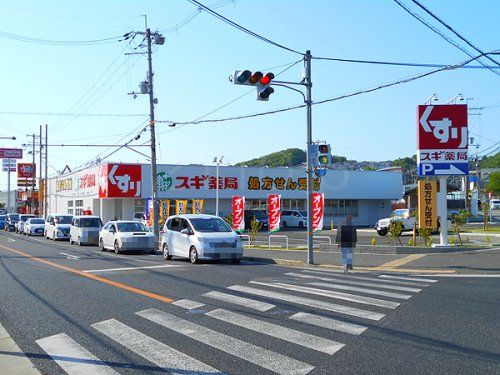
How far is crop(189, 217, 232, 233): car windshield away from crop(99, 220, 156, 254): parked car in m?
5.62

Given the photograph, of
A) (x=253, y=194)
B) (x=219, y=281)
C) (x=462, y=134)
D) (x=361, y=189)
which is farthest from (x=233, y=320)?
(x=361, y=189)

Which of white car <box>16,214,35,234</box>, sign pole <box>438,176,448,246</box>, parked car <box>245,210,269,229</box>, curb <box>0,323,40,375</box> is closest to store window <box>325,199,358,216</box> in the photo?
parked car <box>245,210,269,229</box>

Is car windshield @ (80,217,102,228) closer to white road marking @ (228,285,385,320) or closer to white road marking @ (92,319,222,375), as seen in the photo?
white road marking @ (228,285,385,320)

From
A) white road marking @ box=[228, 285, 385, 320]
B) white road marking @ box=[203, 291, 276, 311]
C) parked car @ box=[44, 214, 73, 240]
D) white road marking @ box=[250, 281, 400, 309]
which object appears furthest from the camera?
parked car @ box=[44, 214, 73, 240]

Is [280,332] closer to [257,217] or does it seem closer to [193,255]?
[193,255]

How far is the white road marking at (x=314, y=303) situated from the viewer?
965 cm

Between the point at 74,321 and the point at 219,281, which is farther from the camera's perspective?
the point at 219,281

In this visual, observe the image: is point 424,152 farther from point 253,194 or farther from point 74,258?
point 253,194

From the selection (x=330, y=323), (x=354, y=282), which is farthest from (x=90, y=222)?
(x=330, y=323)

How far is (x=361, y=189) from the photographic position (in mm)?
58656

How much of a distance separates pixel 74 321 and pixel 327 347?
436 centimetres

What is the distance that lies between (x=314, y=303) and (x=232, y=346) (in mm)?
3567

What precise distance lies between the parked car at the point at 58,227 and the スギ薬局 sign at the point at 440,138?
78.3 feet

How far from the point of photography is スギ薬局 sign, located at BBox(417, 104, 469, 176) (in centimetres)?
2242
